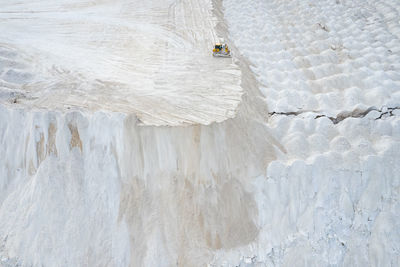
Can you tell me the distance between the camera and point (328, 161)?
3090 millimetres

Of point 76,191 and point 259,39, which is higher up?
point 259,39

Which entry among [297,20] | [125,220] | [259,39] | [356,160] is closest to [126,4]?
[259,39]

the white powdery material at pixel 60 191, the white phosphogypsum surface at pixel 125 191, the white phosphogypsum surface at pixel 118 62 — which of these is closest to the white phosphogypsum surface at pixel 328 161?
the white phosphogypsum surface at pixel 125 191

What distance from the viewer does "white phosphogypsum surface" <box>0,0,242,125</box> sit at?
126 inches

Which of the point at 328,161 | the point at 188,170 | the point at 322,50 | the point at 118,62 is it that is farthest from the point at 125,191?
the point at 322,50

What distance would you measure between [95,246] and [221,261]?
118 centimetres

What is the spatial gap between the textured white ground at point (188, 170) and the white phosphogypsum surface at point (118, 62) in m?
0.03

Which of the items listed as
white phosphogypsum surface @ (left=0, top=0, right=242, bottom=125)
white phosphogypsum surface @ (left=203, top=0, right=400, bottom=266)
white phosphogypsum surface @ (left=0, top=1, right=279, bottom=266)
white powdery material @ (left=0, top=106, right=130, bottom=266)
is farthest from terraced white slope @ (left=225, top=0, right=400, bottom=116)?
white powdery material @ (left=0, top=106, right=130, bottom=266)

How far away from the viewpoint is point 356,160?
3.13 metres

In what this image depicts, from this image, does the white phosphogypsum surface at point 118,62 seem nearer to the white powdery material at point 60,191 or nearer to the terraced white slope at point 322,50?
the white powdery material at point 60,191

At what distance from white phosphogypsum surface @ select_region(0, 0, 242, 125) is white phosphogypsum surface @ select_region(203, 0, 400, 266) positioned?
762 millimetres

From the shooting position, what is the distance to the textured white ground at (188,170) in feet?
9.13

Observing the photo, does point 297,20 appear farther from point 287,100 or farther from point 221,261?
point 221,261

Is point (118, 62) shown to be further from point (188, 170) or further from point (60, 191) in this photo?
point (188, 170)
